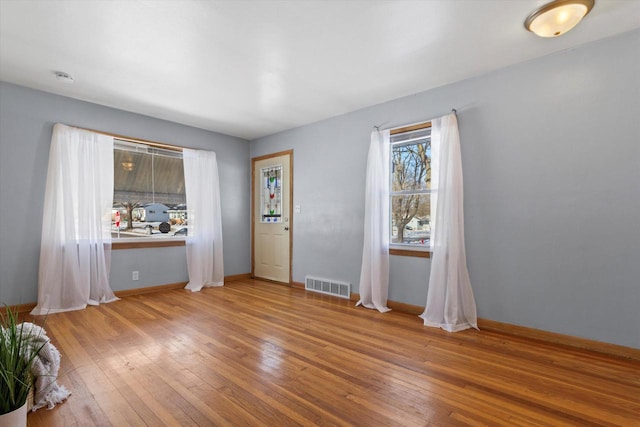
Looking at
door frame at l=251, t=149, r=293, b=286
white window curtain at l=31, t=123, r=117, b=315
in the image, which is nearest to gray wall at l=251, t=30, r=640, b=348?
door frame at l=251, t=149, r=293, b=286

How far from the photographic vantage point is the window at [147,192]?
4.23 meters

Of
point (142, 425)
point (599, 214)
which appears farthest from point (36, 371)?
point (599, 214)

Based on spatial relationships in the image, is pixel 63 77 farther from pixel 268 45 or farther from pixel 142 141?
pixel 268 45

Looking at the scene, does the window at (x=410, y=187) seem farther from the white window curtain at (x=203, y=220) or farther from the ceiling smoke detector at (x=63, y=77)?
the ceiling smoke detector at (x=63, y=77)

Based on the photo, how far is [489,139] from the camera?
303 cm

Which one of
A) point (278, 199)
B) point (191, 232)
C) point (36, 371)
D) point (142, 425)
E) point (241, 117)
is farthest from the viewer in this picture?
point (278, 199)

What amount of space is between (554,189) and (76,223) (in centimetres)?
521

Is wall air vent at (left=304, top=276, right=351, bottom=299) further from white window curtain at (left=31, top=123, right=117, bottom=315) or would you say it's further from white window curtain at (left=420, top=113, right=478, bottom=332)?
white window curtain at (left=31, top=123, right=117, bottom=315)

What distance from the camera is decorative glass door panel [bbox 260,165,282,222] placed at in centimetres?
520

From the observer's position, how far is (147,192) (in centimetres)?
449

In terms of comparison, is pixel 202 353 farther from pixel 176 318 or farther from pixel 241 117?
pixel 241 117

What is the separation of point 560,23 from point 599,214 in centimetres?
155

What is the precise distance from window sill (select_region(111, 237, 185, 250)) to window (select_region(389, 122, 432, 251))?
10.8 ft

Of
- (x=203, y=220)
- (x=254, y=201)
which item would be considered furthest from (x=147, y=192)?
(x=254, y=201)
